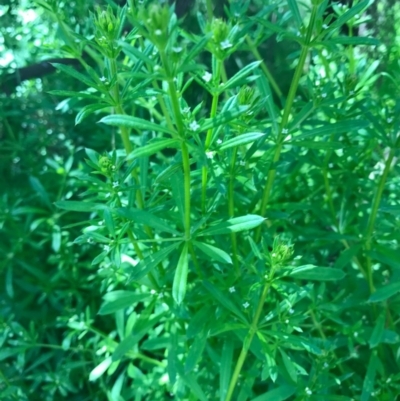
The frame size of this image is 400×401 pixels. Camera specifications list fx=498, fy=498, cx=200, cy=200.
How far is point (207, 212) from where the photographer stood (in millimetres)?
872

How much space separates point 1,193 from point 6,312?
346 millimetres

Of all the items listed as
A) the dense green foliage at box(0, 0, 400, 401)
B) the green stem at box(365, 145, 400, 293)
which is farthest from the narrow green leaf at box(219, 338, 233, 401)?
the green stem at box(365, 145, 400, 293)

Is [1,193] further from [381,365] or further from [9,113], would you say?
[381,365]

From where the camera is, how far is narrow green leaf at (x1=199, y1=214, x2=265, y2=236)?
779 mm

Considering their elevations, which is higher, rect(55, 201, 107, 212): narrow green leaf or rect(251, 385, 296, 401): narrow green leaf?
rect(55, 201, 107, 212): narrow green leaf

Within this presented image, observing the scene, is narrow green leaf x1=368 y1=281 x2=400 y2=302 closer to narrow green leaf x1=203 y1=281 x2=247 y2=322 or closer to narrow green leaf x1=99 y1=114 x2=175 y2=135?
narrow green leaf x1=203 y1=281 x2=247 y2=322

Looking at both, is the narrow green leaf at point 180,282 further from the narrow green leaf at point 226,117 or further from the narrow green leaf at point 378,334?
the narrow green leaf at point 378,334

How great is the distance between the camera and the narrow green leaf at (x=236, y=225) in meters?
0.78

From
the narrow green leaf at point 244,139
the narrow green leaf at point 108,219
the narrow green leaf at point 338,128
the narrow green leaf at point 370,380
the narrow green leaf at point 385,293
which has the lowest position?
the narrow green leaf at point 370,380

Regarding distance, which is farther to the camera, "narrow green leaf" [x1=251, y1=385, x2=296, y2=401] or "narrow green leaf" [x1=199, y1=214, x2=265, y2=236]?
"narrow green leaf" [x1=251, y1=385, x2=296, y2=401]

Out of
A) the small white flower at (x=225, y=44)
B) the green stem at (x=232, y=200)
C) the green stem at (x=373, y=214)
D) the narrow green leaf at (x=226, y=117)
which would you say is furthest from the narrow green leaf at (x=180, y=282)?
the green stem at (x=373, y=214)

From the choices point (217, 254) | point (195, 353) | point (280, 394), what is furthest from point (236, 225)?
point (280, 394)

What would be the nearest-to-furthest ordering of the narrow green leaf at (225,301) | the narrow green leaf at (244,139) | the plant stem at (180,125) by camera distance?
the plant stem at (180,125)
the narrow green leaf at (244,139)
the narrow green leaf at (225,301)

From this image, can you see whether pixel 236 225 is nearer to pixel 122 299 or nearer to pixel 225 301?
pixel 225 301
